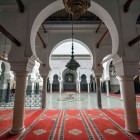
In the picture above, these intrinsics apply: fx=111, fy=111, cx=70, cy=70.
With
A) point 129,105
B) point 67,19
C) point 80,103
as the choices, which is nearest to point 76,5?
point 129,105

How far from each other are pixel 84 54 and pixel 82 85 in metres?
7.56

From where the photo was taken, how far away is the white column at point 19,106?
2498 millimetres

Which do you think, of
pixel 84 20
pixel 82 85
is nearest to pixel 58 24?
pixel 84 20

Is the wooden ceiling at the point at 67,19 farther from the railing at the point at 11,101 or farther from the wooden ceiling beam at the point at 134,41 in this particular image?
the railing at the point at 11,101

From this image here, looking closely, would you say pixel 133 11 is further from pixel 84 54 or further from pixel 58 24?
pixel 84 54

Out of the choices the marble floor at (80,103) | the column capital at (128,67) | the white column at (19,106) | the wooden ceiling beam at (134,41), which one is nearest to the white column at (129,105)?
the column capital at (128,67)

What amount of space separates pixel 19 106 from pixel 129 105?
8.33ft

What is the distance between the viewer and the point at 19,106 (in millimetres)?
2582

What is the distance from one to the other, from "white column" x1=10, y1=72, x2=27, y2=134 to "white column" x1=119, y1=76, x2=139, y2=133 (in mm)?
2411

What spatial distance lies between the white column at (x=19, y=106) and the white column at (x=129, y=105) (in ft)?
7.91

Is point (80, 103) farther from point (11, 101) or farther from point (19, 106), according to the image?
point (19, 106)

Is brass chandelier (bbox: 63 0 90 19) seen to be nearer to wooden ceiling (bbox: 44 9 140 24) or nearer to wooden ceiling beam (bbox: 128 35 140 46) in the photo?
wooden ceiling beam (bbox: 128 35 140 46)

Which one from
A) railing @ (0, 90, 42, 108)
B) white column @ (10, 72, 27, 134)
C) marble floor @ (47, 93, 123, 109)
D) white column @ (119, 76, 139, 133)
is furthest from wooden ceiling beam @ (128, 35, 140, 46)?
railing @ (0, 90, 42, 108)

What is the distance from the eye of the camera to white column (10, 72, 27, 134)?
8.20ft
